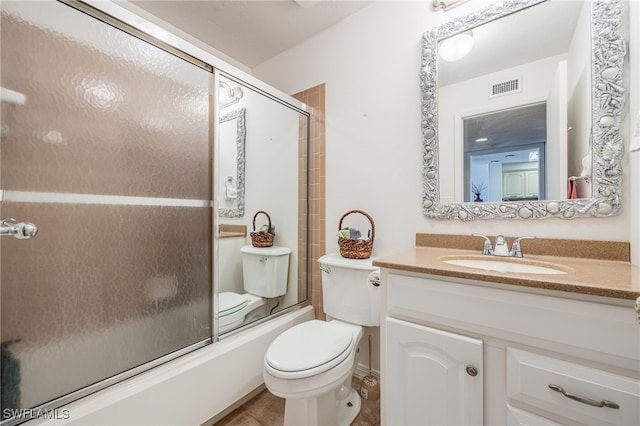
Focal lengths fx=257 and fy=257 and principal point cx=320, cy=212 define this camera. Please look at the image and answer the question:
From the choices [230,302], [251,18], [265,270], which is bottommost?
[230,302]

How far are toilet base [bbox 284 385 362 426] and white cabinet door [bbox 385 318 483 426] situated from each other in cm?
30

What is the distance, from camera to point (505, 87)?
1.17m

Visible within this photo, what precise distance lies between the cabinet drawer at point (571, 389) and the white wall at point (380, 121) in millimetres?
607

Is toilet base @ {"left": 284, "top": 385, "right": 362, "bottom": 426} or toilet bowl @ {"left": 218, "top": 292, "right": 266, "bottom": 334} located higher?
toilet bowl @ {"left": 218, "top": 292, "right": 266, "bottom": 334}

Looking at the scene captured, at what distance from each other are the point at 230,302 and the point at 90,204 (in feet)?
2.60

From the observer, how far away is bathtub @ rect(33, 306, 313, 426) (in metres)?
0.88

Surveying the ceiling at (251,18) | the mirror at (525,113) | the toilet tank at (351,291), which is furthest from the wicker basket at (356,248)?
the ceiling at (251,18)

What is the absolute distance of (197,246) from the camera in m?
1.23

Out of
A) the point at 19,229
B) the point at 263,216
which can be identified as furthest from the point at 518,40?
the point at 19,229

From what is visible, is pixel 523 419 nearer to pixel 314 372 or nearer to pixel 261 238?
pixel 314 372

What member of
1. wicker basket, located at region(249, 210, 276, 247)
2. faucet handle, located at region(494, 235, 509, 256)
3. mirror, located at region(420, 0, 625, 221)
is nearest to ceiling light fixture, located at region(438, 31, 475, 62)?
mirror, located at region(420, 0, 625, 221)

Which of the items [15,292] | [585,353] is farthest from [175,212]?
[585,353]

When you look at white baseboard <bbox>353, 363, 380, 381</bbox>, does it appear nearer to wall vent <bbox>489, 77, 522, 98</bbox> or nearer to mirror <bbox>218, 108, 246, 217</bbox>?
mirror <bbox>218, 108, 246, 217</bbox>

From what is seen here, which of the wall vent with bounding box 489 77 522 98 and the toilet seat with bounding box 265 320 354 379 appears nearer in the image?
the toilet seat with bounding box 265 320 354 379
